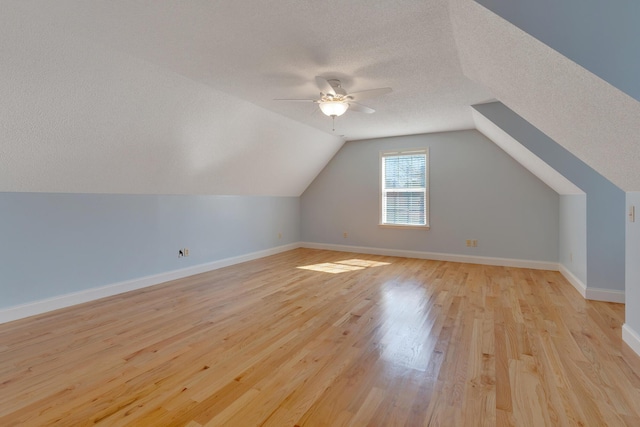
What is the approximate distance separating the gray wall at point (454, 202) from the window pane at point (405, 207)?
0.65ft

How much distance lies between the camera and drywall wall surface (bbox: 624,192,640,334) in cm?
224

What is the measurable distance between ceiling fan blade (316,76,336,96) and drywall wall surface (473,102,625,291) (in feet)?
8.17

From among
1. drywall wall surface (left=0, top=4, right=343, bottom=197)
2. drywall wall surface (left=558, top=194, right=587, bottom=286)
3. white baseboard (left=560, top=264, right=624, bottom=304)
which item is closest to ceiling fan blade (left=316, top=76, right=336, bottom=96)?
drywall wall surface (left=0, top=4, right=343, bottom=197)

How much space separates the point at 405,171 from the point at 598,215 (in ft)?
10.1

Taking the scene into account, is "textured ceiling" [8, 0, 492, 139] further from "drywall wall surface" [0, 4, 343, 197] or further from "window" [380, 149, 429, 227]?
"window" [380, 149, 429, 227]

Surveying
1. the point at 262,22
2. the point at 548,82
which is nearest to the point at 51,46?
the point at 262,22

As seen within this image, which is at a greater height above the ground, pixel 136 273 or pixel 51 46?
pixel 51 46

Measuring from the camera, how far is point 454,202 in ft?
18.0

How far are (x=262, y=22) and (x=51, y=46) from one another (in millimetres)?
1533

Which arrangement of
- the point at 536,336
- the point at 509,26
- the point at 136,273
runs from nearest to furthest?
the point at 509,26, the point at 536,336, the point at 136,273

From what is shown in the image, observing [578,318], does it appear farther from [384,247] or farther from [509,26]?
[384,247]

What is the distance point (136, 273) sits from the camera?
396cm

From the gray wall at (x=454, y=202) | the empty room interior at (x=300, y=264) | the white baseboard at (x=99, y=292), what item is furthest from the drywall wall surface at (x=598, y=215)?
the white baseboard at (x=99, y=292)

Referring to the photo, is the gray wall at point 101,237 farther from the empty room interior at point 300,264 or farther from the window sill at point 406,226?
the window sill at point 406,226
